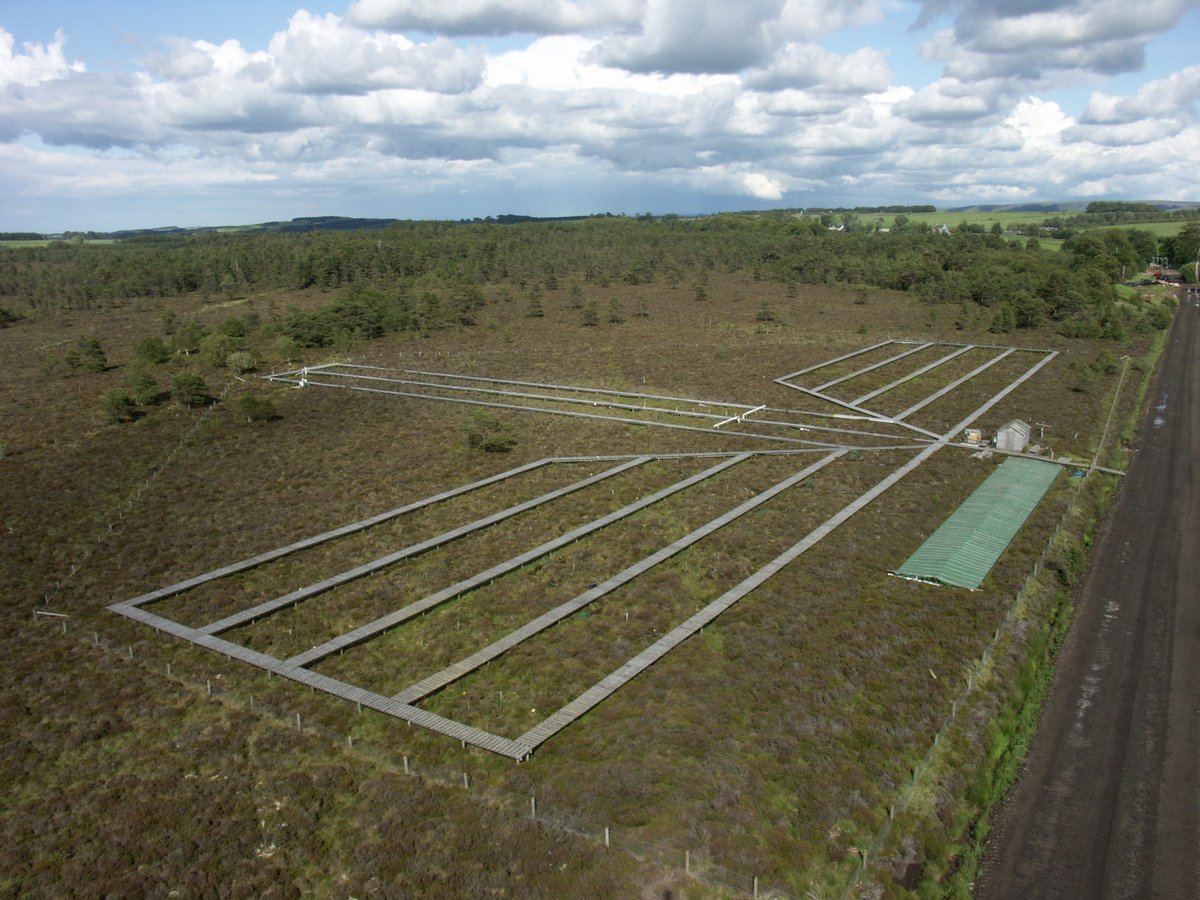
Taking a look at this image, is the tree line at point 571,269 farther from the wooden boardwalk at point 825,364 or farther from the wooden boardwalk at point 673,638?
the wooden boardwalk at point 673,638

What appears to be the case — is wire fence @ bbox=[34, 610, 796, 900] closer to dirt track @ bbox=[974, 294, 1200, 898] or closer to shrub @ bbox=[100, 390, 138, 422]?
dirt track @ bbox=[974, 294, 1200, 898]

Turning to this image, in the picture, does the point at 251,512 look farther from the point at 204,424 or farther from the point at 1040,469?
the point at 1040,469

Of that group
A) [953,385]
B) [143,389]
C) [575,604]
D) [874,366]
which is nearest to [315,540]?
[575,604]

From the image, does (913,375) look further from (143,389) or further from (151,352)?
(151,352)

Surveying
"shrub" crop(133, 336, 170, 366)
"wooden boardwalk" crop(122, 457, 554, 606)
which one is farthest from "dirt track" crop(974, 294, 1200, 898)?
"shrub" crop(133, 336, 170, 366)

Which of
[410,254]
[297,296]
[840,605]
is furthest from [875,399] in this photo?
[410,254]
